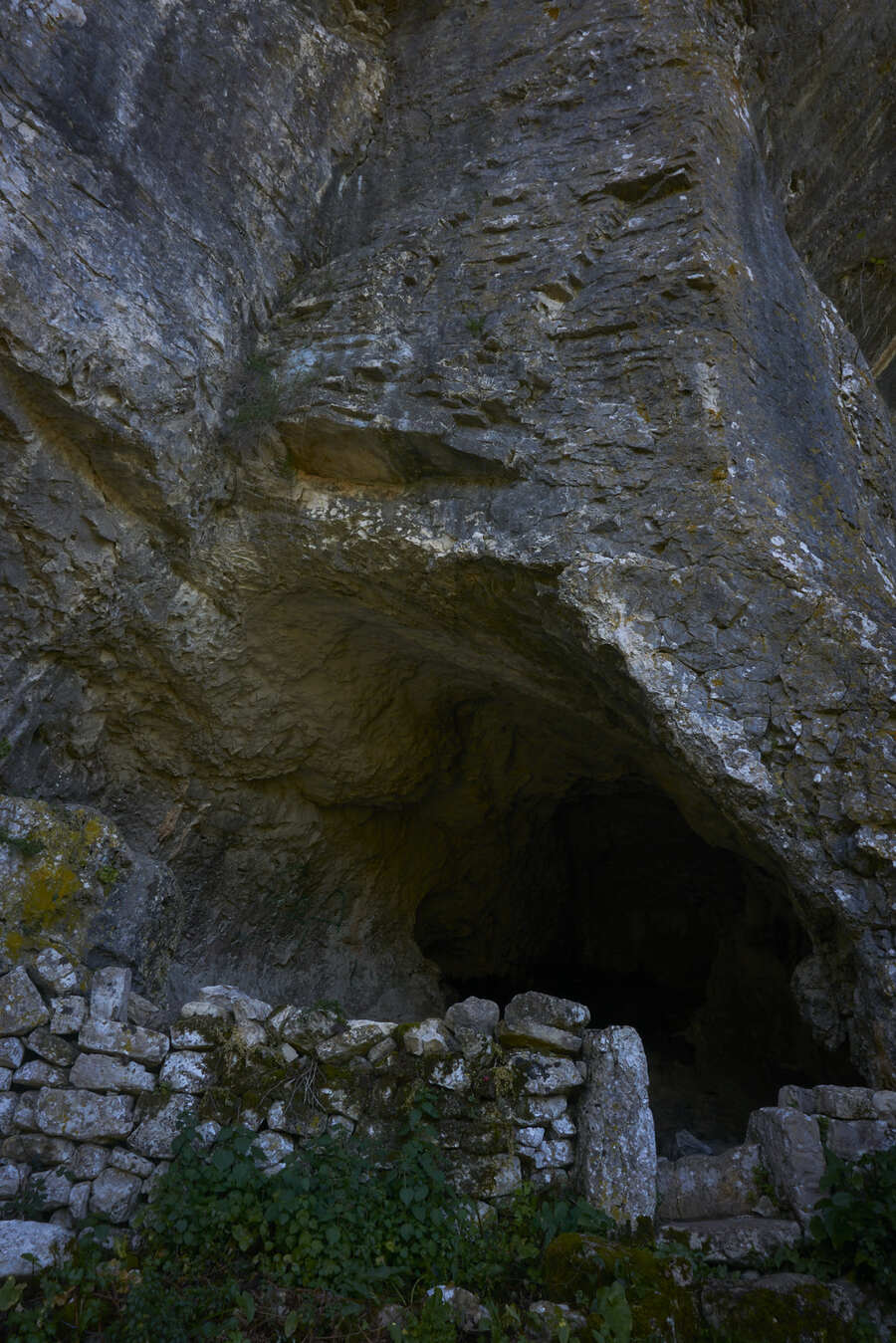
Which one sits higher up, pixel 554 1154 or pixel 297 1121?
pixel 554 1154

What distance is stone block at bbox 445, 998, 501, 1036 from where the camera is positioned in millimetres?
4018

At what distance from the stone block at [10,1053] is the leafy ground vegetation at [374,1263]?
0.74m

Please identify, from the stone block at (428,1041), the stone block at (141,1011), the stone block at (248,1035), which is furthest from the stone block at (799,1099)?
the stone block at (141,1011)

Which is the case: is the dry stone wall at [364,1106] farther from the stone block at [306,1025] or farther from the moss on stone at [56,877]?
the moss on stone at [56,877]

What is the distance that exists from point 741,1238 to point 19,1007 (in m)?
2.96

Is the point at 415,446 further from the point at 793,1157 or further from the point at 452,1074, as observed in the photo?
the point at 793,1157

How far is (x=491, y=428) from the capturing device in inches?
189

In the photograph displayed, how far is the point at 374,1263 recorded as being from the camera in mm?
3219

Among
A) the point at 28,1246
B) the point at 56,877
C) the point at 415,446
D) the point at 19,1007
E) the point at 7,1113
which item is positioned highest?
the point at 415,446

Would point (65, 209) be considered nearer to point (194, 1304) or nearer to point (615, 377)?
point (615, 377)

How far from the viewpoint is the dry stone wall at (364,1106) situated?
3480mm

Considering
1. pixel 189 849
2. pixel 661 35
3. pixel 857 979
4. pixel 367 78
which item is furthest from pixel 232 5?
pixel 857 979

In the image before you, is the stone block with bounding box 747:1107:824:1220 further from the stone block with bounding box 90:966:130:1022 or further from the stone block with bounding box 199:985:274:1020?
the stone block with bounding box 90:966:130:1022

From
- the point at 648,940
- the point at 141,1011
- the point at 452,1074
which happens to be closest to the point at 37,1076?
the point at 141,1011
